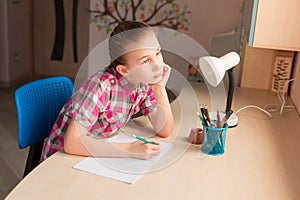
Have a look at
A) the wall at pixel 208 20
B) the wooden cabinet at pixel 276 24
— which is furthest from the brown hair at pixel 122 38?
the wall at pixel 208 20

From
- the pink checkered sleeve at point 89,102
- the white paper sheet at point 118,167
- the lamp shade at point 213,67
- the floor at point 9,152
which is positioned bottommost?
the floor at point 9,152

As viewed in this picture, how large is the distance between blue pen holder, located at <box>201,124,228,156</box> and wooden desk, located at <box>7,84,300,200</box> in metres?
0.03

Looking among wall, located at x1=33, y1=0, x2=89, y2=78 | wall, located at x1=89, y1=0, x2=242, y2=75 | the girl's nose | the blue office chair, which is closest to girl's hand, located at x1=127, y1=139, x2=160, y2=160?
the girl's nose

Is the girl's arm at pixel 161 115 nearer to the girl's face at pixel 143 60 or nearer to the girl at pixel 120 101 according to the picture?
the girl at pixel 120 101

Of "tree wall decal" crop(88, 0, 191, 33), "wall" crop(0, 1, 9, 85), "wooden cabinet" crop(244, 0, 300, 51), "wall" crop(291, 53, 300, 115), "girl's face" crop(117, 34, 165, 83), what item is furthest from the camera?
"wall" crop(0, 1, 9, 85)

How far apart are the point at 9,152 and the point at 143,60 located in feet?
6.07

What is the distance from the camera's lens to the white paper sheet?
1181 millimetres

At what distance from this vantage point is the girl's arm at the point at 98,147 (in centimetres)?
128

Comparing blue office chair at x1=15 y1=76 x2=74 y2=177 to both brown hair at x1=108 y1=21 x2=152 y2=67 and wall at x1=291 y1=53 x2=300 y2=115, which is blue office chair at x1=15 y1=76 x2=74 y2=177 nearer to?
brown hair at x1=108 y1=21 x2=152 y2=67

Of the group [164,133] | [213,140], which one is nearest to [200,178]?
[213,140]

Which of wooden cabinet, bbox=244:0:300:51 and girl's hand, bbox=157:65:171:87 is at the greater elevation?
wooden cabinet, bbox=244:0:300:51

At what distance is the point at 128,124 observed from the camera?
157cm

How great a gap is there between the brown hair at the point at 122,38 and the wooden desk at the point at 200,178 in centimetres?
38

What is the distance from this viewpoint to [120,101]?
1.51 m
